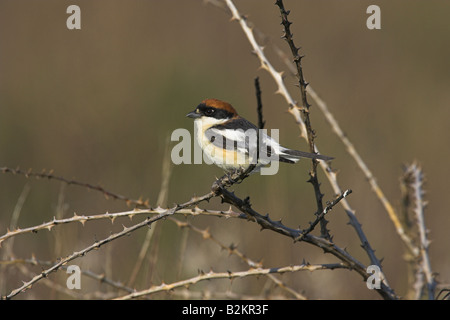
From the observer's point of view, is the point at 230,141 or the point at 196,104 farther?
the point at 196,104

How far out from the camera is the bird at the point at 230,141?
3174mm

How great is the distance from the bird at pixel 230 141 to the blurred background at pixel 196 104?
0.92m

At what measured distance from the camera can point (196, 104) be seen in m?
7.04

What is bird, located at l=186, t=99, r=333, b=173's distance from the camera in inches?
125

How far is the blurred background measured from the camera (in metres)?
5.40

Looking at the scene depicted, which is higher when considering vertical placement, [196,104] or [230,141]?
[196,104]

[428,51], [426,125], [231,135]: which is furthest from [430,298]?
[428,51]

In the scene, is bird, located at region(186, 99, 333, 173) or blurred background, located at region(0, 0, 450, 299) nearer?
bird, located at region(186, 99, 333, 173)

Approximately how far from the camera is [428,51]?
9.08 m

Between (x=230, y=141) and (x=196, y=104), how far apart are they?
146 inches

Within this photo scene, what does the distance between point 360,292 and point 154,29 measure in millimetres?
5634

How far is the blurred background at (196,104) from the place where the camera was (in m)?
5.40

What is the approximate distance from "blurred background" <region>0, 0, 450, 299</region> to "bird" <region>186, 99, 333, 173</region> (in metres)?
0.92

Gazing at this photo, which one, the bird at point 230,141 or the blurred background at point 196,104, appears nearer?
the bird at point 230,141
